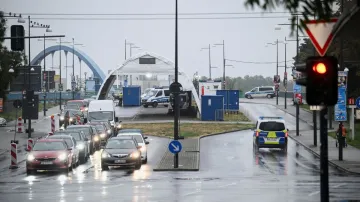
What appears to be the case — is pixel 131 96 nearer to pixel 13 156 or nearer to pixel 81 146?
pixel 81 146

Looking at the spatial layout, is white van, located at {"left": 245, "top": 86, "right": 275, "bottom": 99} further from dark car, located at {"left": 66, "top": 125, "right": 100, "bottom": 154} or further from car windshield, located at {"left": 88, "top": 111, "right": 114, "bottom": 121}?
dark car, located at {"left": 66, "top": 125, "right": 100, "bottom": 154}

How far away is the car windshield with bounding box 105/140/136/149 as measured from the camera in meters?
35.2

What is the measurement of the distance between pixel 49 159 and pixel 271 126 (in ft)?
50.2

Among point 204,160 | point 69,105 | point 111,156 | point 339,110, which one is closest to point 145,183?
point 111,156

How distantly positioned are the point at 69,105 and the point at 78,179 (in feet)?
148

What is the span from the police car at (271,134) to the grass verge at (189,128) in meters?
13.5

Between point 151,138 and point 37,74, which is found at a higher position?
point 37,74

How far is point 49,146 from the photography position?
3428 cm

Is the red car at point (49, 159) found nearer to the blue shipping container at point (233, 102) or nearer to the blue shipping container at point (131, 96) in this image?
the blue shipping container at point (233, 102)

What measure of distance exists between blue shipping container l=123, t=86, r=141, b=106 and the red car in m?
64.0

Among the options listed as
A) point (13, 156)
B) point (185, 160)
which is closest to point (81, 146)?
point (13, 156)

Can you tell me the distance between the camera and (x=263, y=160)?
129 feet

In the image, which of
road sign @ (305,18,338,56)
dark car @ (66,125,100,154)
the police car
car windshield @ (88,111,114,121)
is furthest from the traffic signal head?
car windshield @ (88,111,114,121)

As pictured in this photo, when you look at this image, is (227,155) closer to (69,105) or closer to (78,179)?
(78,179)
